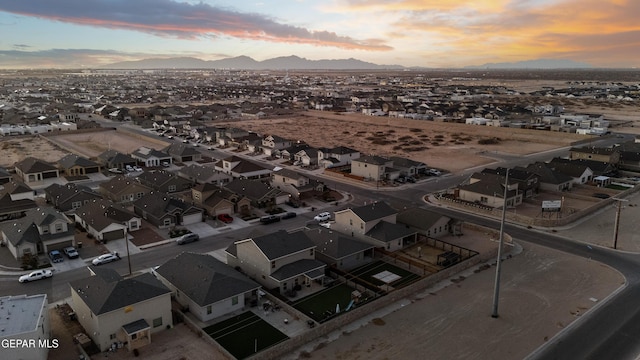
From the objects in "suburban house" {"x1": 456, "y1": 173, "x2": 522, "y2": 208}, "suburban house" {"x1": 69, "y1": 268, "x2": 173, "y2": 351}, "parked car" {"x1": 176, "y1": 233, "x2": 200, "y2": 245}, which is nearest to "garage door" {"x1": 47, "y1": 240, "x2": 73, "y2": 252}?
"parked car" {"x1": 176, "y1": 233, "x2": 200, "y2": 245}

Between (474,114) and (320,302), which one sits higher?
(474,114)

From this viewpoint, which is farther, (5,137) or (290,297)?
(5,137)

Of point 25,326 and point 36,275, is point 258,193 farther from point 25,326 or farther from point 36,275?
point 25,326

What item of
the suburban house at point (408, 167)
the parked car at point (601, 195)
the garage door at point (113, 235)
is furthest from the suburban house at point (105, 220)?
the parked car at point (601, 195)

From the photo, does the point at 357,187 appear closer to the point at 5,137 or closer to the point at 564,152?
the point at 564,152

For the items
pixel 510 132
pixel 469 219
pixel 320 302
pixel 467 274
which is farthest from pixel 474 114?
pixel 320 302

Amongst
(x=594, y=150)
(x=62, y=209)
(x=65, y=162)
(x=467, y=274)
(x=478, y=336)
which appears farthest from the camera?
(x=594, y=150)

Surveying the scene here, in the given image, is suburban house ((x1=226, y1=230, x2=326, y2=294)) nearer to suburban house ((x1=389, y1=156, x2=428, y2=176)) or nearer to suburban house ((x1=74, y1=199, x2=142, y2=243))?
suburban house ((x1=74, y1=199, x2=142, y2=243))

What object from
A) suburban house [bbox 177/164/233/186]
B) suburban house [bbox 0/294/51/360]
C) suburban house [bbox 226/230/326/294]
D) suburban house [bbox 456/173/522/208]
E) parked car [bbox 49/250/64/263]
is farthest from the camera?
suburban house [bbox 177/164/233/186]
